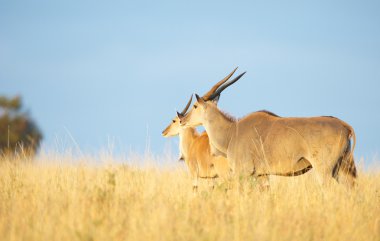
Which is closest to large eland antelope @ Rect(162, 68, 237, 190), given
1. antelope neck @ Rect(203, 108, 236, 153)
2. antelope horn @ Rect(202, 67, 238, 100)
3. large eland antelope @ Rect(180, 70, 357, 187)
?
antelope horn @ Rect(202, 67, 238, 100)

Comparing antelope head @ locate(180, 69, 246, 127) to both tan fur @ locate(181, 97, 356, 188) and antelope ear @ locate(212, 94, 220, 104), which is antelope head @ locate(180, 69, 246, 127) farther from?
tan fur @ locate(181, 97, 356, 188)

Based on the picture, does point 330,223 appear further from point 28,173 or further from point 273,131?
point 28,173

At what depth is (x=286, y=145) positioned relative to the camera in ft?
29.3

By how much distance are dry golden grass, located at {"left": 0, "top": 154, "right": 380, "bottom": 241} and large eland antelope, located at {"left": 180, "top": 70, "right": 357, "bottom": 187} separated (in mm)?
306

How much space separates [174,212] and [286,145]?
9.51 feet

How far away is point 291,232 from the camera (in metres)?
6.05

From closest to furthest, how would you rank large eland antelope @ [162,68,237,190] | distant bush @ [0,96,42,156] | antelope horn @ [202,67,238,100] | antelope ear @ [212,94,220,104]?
1. antelope horn @ [202,67,238,100]
2. antelope ear @ [212,94,220,104]
3. large eland antelope @ [162,68,237,190]
4. distant bush @ [0,96,42,156]

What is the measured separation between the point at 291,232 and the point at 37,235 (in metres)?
2.38

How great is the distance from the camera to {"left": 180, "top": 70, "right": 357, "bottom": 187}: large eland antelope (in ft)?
28.1

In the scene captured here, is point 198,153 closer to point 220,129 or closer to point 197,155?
point 197,155

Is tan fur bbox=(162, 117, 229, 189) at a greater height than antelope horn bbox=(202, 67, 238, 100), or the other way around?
antelope horn bbox=(202, 67, 238, 100)

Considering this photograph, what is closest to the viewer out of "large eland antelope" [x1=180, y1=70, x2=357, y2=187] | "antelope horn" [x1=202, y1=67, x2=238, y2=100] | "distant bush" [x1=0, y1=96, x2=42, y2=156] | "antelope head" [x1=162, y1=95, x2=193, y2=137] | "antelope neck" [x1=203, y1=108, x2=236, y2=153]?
"large eland antelope" [x1=180, y1=70, x2=357, y2=187]

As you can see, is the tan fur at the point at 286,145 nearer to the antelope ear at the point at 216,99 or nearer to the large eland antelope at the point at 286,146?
the large eland antelope at the point at 286,146

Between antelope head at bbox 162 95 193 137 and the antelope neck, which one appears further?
antelope head at bbox 162 95 193 137
